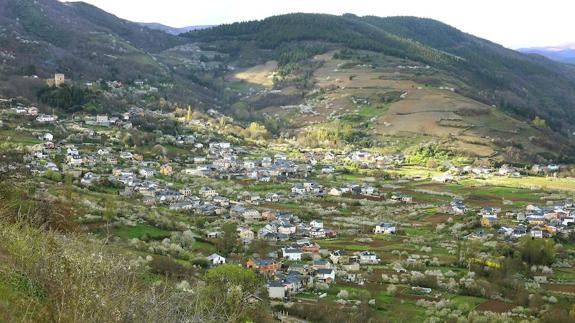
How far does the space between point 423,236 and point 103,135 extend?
43262mm

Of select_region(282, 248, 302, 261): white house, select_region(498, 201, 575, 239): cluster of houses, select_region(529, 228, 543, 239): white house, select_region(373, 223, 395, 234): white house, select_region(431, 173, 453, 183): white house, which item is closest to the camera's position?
select_region(282, 248, 302, 261): white house

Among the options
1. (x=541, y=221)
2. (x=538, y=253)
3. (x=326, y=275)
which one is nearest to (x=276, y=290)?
(x=326, y=275)

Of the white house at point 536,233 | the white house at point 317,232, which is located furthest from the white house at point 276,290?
the white house at point 536,233

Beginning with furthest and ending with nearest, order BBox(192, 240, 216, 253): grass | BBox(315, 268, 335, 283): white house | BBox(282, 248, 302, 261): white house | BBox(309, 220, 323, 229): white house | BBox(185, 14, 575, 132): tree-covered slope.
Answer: BBox(185, 14, 575, 132): tree-covered slope < BBox(309, 220, 323, 229): white house < BBox(282, 248, 302, 261): white house < BBox(192, 240, 216, 253): grass < BBox(315, 268, 335, 283): white house

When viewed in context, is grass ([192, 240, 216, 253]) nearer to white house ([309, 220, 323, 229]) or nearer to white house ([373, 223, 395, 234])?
white house ([309, 220, 323, 229])

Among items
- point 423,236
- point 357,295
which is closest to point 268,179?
point 423,236

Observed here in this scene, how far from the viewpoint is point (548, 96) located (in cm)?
17912

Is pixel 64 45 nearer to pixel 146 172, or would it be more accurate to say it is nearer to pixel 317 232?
pixel 146 172

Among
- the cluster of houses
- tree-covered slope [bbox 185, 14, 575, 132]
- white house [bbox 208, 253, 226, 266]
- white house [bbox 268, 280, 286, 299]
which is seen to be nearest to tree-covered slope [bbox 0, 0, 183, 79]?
tree-covered slope [bbox 185, 14, 575, 132]

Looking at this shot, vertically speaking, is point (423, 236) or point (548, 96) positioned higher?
point (548, 96)

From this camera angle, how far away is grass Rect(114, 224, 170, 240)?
35.5 m

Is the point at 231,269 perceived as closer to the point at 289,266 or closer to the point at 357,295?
the point at 357,295

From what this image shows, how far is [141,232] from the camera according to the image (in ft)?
121

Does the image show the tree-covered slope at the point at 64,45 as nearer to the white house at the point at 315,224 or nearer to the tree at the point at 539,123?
the white house at the point at 315,224
